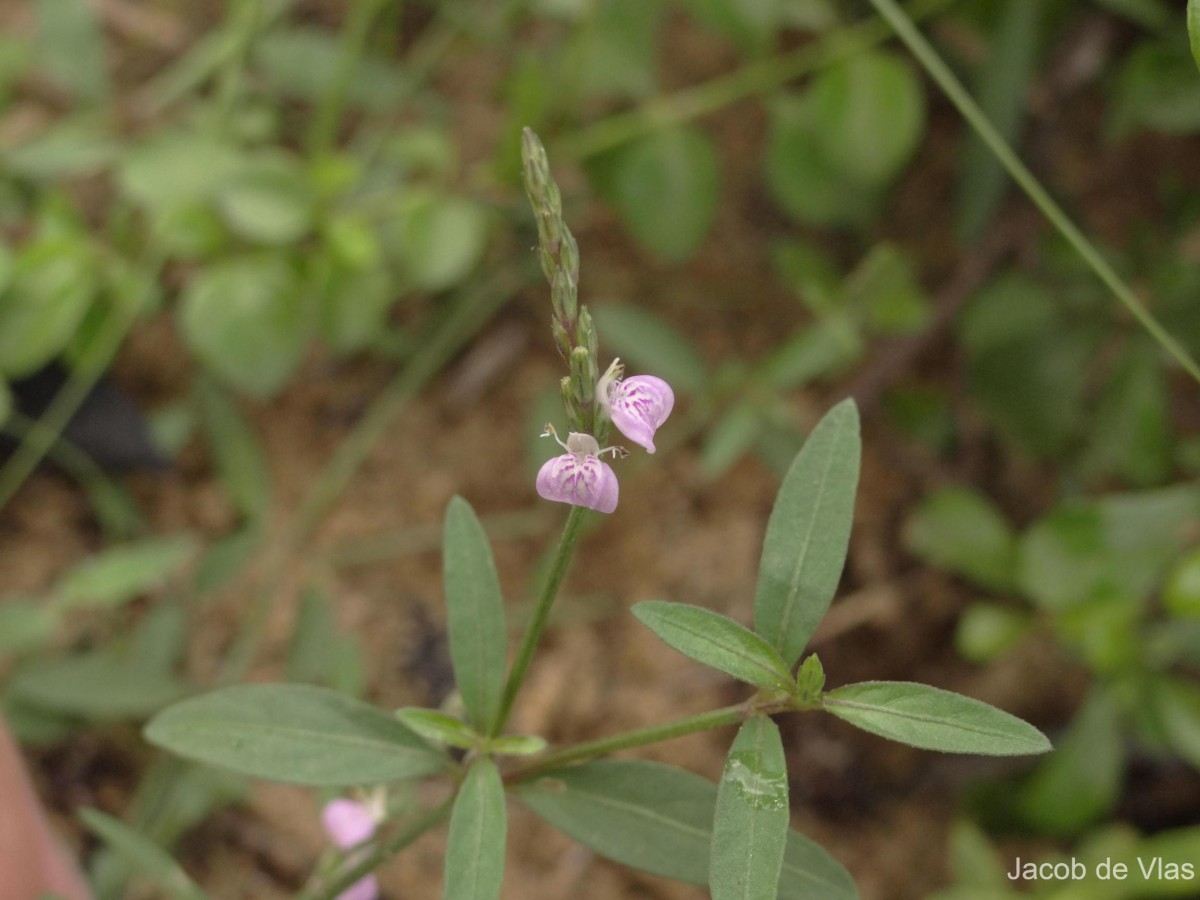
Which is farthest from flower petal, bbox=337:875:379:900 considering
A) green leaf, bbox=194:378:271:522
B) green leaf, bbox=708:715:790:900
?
green leaf, bbox=194:378:271:522

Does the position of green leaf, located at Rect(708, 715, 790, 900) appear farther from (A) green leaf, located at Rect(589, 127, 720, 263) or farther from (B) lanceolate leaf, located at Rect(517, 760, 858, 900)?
(A) green leaf, located at Rect(589, 127, 720, 263)

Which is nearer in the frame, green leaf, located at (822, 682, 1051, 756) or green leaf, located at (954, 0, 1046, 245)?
green leaf, located at (822, 682, 1051, 756)

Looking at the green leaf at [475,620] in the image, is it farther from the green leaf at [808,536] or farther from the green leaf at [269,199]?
the green leaf at [269,199]

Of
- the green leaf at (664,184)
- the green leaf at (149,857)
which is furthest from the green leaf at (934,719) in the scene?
the green leaf at (664,184)

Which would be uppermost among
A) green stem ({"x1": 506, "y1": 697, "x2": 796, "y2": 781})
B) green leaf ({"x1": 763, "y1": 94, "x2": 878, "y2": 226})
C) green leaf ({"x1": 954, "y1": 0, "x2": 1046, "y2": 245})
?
green leaf ({"x1": 954, "y1": 0, "x2": 1046, "y2": 245})

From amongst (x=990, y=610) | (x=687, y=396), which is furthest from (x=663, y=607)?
(x=687, y=396)

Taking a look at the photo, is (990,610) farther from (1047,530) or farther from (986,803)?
(986,803)

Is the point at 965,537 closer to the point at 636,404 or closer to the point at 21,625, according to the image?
the point at 636,404
